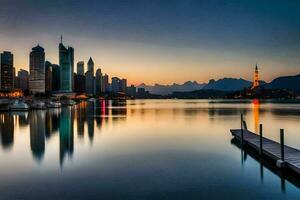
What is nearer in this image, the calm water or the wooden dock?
the calm water

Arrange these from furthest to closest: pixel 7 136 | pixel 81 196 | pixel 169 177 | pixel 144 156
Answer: pixel 7 136, pixel 144 156, pixel 169 177, pixel 81 196

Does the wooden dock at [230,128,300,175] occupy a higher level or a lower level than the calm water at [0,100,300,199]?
higher

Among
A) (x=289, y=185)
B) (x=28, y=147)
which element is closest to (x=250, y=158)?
(x=289, y=185)

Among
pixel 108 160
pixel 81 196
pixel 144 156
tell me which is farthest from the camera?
pixel 144 156

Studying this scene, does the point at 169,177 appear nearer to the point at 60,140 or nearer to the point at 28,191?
the point at 28,191

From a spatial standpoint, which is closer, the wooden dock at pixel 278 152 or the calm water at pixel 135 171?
the calm water at pixel 135 171

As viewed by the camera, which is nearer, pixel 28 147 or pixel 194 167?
pixel 194 167

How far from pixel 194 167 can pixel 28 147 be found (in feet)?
49.1

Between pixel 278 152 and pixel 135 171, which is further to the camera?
pixel 278 152

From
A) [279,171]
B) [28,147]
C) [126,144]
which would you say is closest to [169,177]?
[279,171]

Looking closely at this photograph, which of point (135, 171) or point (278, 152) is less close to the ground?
point (278, 152)

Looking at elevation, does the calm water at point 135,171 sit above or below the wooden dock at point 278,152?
below

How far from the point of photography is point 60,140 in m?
31.4

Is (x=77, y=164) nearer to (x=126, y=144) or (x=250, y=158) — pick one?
(x=126, y=144)
